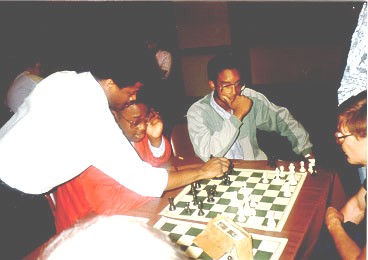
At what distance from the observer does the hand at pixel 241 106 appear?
266 cm

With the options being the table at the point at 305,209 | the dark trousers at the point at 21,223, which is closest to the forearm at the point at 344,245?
the table at the point at 305,209

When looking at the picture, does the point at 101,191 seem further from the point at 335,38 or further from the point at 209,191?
the point at 335,38

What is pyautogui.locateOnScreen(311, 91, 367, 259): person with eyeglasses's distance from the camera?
5.43 ft

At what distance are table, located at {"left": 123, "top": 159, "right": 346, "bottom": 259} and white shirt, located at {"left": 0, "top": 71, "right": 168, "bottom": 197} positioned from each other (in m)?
0.30

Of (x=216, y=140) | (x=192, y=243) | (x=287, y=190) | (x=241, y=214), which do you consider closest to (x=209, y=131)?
(x=216, y=140)

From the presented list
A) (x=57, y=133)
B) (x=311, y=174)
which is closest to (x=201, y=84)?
(x=311, y=174)

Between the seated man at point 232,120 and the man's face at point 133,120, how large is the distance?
54cm

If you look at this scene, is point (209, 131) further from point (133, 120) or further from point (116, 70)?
point (116, 70)

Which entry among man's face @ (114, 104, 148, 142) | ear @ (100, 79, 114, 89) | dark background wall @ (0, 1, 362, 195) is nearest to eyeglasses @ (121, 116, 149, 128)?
man's face @ (114, 104, 148, 142)

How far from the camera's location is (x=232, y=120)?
2.62 meters

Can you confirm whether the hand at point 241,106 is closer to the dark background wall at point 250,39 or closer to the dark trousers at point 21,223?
the dark trousers at point 21,223

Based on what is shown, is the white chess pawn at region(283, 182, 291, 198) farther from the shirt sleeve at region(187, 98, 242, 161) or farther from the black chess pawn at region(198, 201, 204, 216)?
the shirt sleeve at region(187, 98, 242, 161)

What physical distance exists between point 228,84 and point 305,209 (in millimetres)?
1208

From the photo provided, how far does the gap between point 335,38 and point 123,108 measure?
5428mm
